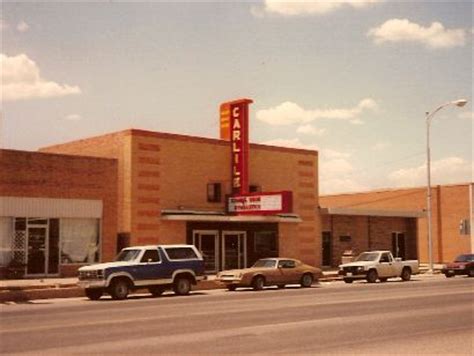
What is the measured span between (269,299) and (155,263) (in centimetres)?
511

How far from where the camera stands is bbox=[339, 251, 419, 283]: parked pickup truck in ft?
105

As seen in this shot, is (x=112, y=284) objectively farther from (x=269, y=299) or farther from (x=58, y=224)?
(x=58, y=224)

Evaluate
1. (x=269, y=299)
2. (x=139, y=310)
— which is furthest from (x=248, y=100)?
(x=139, y=310)

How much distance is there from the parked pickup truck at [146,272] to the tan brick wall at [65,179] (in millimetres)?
8250

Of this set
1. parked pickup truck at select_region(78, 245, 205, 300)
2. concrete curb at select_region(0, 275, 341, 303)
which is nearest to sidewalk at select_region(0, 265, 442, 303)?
concrete curb at select_region(0, 275, 341, 303)

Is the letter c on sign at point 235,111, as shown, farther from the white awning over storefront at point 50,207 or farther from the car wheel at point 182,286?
the car wheel at point 182,286

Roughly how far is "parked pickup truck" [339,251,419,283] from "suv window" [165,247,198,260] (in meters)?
9.58

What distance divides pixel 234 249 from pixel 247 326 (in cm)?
2386

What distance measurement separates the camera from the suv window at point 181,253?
1000 inches

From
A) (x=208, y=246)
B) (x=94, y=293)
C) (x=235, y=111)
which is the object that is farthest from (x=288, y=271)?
(x=235, y=111)

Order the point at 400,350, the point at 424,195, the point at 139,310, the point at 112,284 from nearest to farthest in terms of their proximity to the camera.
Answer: the point at 400,350 < the point at 139,310 < the point at 112,284 < the point at 424,195

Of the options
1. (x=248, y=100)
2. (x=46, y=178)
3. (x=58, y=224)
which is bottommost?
(x=58, y=224)

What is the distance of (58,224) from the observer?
106 feet

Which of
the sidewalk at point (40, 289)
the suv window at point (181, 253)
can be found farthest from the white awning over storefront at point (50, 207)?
the suv window at point (181, 253)
